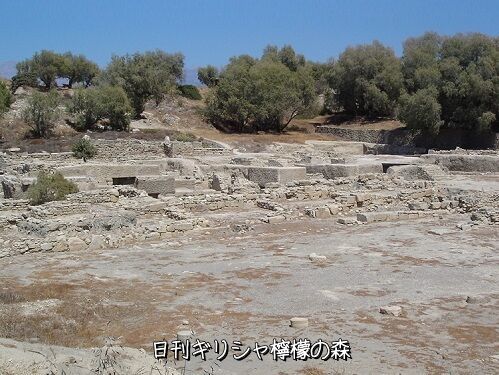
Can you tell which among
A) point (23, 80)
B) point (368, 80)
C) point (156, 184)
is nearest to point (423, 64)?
point (368, 80)

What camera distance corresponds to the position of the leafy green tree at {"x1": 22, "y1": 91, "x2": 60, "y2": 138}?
1297 inches

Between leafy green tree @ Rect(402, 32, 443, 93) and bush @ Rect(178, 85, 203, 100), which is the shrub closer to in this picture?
leafy green tree @ Rect(402, 32, 443, 93)

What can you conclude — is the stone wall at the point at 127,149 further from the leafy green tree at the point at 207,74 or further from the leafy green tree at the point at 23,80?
the leafy green tree at the point at 207,74

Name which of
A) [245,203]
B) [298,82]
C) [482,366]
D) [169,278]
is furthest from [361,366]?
[298,82]

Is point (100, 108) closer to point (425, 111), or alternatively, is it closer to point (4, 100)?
point (4, 100)

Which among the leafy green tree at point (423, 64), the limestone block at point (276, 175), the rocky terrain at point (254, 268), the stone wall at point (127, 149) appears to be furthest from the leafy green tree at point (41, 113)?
the leafy green tree at point (423, 64)

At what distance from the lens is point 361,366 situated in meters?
6.12

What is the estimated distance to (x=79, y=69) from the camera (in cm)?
5428

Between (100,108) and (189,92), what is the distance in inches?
757

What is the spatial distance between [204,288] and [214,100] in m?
33.4

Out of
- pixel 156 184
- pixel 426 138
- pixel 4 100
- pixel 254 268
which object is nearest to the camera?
pixel 254 268

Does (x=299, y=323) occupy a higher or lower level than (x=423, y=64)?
lower

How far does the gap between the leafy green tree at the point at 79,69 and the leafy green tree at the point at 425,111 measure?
31.3 meters

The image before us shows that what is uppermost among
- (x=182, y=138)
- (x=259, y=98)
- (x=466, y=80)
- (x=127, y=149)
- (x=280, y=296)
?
(x=466, y=80)
